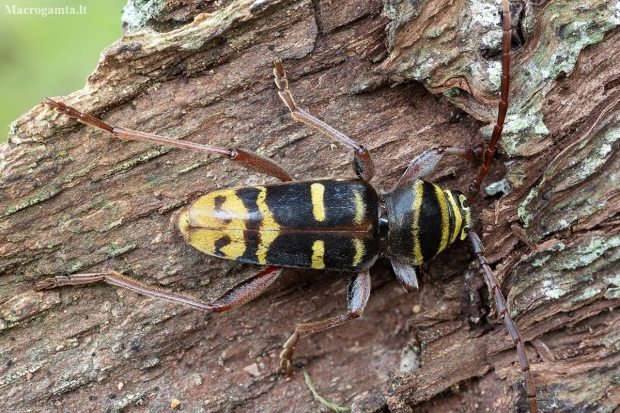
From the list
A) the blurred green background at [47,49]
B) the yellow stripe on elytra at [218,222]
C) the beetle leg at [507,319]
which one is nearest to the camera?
the beetle leg at [507,319]

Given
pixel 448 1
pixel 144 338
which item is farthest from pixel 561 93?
pixel 144 338

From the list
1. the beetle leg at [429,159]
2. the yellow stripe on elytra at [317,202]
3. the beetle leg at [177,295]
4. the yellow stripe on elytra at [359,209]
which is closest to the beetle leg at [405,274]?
the yellow stripe on elytra at [359,209]

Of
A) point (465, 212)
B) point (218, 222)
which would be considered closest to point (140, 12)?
point (218, 222)

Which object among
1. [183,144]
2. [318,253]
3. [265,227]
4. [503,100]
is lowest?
[318,253]

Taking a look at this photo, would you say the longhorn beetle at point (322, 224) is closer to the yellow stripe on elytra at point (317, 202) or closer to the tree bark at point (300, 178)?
the yellow stripe on elytra at point (317, 202)

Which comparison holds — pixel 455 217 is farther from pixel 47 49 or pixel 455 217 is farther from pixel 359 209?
pixel 47 49

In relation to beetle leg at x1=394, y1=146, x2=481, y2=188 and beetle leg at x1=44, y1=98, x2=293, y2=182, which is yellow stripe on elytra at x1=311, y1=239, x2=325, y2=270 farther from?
beetle leg at x1=394, y1=146, x2=481, y2=188
